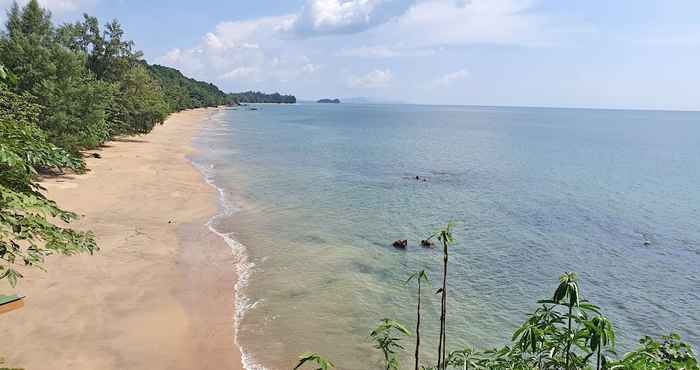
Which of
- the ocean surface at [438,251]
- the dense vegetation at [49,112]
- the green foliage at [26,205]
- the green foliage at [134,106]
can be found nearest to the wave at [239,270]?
the ocean surface at [438,251]

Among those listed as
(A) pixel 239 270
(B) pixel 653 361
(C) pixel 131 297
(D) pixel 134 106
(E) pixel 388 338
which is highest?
(D) pixel 134 106

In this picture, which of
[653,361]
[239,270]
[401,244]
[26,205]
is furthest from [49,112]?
[653,361]

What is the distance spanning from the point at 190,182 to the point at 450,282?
23.0 m

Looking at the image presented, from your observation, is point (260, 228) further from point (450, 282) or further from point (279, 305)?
point (450, 282)

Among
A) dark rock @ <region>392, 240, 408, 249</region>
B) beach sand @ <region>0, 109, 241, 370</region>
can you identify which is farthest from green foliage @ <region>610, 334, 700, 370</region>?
dark rock @ <region>392, 240, 408, 249</region>

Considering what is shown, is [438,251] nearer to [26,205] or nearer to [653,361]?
[653,361]

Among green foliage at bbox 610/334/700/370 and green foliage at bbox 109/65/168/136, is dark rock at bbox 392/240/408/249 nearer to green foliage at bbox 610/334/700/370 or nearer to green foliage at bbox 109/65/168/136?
green foliage at bbox 610/334/700/370

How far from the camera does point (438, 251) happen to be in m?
22.5

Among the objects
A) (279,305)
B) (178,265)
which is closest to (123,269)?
(178,265)

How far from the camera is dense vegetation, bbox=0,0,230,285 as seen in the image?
4.52 metres

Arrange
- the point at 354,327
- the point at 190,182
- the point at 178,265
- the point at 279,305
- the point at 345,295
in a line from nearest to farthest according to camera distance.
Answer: the point at 354,327
the point at 279,305
the point at 345,295
the point at 178,265
the point at 190,182

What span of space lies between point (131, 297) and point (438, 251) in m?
13.6

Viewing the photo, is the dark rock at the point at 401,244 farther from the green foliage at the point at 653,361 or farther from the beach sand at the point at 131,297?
the green foliage at the point at 653,361

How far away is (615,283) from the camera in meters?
19.7
